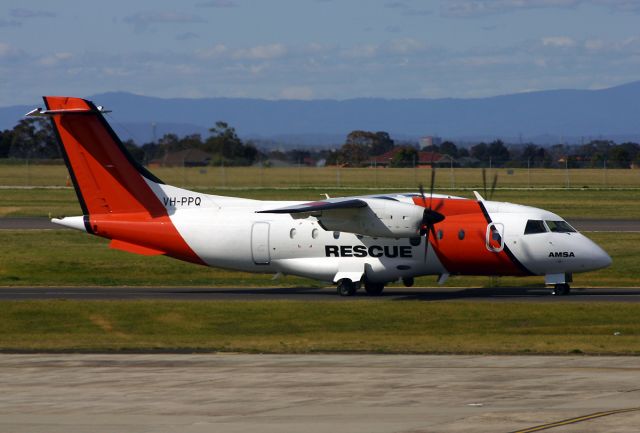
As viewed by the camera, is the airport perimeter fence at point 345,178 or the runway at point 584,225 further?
the airport perimeter fence at point 345,178

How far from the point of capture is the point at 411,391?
73.2 ft

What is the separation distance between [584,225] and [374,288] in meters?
27.2

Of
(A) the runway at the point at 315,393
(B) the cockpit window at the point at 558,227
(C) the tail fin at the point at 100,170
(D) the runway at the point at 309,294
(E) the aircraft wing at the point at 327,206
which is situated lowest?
(A) the runway at the point at 315,393

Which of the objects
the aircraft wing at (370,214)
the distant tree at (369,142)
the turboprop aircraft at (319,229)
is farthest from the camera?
the distant tree at (369,142)

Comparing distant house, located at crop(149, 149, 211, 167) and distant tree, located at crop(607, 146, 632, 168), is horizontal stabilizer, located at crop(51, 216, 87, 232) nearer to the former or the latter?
distant house, located at crop(149, 149, 211, 167)

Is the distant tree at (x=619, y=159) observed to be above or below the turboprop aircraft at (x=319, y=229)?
above

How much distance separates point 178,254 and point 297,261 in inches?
169

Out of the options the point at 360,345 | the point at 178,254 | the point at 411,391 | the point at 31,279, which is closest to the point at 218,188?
the point at 31,279

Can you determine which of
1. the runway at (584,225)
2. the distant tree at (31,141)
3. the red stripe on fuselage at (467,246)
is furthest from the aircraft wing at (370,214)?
the distant tree at (31,141)

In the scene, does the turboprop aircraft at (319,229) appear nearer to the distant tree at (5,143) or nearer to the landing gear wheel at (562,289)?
the landing gear wheel at (562,289)

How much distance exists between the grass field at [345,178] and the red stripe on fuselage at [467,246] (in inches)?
2276

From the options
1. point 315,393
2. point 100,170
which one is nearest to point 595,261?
point 100,170

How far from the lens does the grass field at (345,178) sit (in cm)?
10506

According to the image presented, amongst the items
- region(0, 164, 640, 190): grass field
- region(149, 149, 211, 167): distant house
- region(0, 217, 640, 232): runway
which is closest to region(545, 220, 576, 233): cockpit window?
region(0, 217, 640, 232): runway
